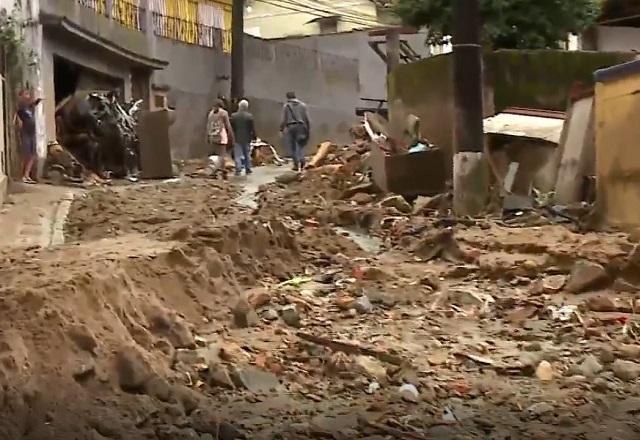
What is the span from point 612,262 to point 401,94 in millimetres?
7945

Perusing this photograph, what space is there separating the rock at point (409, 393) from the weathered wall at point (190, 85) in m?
17.7

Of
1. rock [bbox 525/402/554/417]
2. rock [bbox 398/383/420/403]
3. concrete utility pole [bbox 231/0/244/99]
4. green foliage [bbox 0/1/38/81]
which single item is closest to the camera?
rock [bbox 525/402/554/417]

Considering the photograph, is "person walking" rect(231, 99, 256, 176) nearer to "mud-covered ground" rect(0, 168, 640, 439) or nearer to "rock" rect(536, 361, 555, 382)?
"mud-covered ground" rect(0, 168, 640, 439)

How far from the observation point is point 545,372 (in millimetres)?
5340

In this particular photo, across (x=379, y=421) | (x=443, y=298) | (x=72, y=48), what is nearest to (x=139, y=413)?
(x=379, y=421)

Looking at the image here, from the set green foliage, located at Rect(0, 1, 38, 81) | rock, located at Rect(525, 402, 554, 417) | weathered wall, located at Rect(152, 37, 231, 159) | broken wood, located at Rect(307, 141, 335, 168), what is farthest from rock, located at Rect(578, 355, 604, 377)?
weathered wall, located at Rect(152, 37, 231, 159)

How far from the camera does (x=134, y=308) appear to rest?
5742 millimetres

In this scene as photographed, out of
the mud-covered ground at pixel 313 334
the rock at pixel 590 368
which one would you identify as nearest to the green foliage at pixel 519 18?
the mud-covered ground at pixel 313 334

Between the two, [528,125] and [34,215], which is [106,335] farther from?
[528,125]

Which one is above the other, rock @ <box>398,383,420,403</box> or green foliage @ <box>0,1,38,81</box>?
green foliage @ <box>0,1,38,81</box>

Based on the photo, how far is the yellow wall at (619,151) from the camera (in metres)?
9.17

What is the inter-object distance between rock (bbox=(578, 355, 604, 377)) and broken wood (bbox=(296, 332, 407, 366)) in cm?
101

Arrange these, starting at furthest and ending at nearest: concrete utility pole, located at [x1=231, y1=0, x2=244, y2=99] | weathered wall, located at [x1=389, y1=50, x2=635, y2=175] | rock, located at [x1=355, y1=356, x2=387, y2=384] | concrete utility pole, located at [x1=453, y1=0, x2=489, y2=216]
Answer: concrete utility pole, located at [x1=231, y1=0, x2=244, y2=99] → weathered wall, located at [x1=389, y1=50, x2=635, y2=175] → concrete utility pole, located at [x1=453, y1=0, x2=489, y2=216] → rock, located at [x1=355, y1=356, x2=387, y2=384]

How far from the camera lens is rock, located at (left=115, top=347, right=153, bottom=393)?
15.5ft
